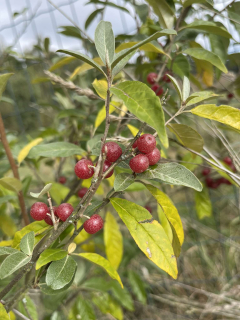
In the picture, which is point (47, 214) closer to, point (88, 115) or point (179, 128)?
point (179, 128)

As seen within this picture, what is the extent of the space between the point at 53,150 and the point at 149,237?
1.20 feet

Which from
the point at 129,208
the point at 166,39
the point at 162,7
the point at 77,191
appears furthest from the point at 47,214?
the point at 166,39

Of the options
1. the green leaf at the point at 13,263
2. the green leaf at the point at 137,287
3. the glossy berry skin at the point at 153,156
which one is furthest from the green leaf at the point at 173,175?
the green leaf at the point at 137,287

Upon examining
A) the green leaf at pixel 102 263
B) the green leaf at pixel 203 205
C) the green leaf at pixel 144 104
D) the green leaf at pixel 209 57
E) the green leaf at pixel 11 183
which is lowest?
the green leaf at pixel 203 205

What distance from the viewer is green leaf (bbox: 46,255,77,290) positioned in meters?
0.51

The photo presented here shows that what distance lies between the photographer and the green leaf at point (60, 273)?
1.68ft

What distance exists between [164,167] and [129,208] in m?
0.10

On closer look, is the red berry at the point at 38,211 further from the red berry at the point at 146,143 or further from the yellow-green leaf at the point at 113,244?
the yellow-green leaf at the point at 113,244

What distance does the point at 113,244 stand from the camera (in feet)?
3.25

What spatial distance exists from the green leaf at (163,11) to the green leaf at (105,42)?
45cm

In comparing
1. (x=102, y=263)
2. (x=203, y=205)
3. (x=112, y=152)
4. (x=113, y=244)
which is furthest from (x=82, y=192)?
(x=203, y=205)

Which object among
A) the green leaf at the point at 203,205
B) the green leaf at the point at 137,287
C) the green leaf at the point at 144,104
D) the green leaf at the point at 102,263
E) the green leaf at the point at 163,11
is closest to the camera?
the green leaf at the point at 144,104

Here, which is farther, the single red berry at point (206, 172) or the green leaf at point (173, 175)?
the single red berry at point (206, 172)

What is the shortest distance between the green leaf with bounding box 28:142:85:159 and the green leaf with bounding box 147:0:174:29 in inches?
19.7
